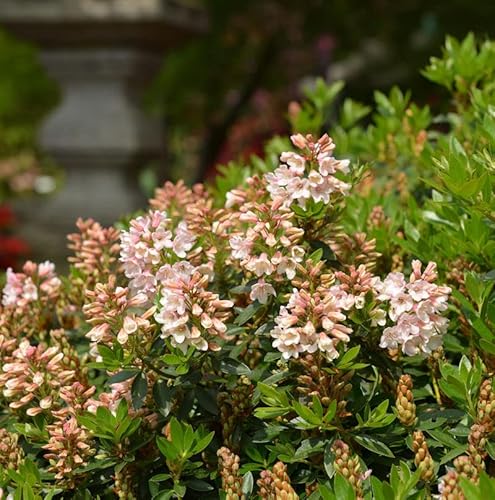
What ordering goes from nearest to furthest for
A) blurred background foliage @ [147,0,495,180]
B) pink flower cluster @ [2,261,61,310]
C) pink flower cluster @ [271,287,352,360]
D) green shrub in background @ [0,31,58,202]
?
1. pink flower cluster @ [271,287,352,360]
2. pink flower cluster @ [2,261,61,310]
3. green shrub in background @ [0,31,58,202]
4. blurred background foliage @ [147,0,495,180]

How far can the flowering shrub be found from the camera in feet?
5.90

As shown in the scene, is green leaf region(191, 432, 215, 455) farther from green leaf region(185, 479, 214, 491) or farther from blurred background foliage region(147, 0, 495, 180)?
blurred background foliage region(147, 0, 495, 180)

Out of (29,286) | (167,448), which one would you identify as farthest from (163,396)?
(29,286)

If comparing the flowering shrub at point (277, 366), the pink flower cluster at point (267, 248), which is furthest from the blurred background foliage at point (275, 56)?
the pink flower cluster at point (267, 248)

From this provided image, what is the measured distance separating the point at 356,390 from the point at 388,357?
13 centimetres

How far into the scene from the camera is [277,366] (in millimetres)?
2006

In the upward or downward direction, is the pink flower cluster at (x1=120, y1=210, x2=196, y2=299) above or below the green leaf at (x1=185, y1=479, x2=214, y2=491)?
above

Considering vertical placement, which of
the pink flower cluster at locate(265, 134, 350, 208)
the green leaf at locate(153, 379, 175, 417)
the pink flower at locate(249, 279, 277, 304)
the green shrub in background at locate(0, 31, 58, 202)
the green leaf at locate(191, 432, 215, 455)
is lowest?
the green shrub in background at locate(0, 31, 58, 202)

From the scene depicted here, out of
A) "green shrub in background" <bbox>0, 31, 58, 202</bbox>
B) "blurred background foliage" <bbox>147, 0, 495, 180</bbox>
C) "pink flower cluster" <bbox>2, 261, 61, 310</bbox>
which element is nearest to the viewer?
"pink flower cluster" <bbox>2, 261, 61, 310</bbox>

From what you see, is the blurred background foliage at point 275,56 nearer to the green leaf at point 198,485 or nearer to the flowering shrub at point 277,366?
the flowering shrub at point 277,366

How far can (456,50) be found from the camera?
9.52 feet

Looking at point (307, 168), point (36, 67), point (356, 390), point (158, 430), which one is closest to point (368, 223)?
point (307, 168)

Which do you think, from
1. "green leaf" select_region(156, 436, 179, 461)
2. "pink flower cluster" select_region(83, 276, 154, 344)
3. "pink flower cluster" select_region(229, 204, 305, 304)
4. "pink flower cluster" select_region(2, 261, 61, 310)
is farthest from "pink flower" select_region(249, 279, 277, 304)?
"pink flower cluster" select_region(2, 261, 61, 310)

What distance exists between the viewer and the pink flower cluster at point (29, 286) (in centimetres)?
231
